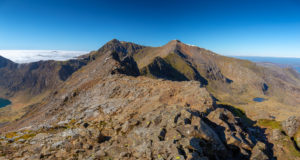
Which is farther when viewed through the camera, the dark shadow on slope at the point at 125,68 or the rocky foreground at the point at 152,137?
the dark shadow on slope at the point at 125,68

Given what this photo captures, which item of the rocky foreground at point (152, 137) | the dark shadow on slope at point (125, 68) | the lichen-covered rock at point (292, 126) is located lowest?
the lichen-covered rock at point (292, 126)

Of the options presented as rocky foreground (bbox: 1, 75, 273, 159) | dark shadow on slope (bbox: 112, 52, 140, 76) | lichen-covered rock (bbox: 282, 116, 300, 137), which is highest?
dark shadow on slope (bbox: 112, 52, 140, 76)

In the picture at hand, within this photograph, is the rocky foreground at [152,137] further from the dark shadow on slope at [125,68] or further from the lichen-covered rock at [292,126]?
the dark shadow on slope at [125,68]

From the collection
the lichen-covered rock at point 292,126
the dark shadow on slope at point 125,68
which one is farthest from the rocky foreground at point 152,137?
the dark shadow on slope at point 125,68

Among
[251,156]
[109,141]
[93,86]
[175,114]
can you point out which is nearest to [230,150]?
[251,156]

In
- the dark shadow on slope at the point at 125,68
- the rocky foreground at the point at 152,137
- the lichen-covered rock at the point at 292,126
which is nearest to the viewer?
the rocky foreground at the point at 152,137

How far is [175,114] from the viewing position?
2389cm

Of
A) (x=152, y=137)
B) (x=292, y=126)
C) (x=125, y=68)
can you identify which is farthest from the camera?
(x=125, y=68)

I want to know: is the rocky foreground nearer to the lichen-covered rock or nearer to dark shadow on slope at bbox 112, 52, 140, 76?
the lichen-covered rock

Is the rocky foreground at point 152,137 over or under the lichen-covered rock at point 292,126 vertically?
over

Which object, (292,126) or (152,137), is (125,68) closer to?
(152,137)

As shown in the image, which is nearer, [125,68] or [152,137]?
[152,137]

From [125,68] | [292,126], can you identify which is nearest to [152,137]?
[292,126]

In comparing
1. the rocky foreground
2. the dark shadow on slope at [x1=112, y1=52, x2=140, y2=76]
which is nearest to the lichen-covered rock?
the rocky foreground
